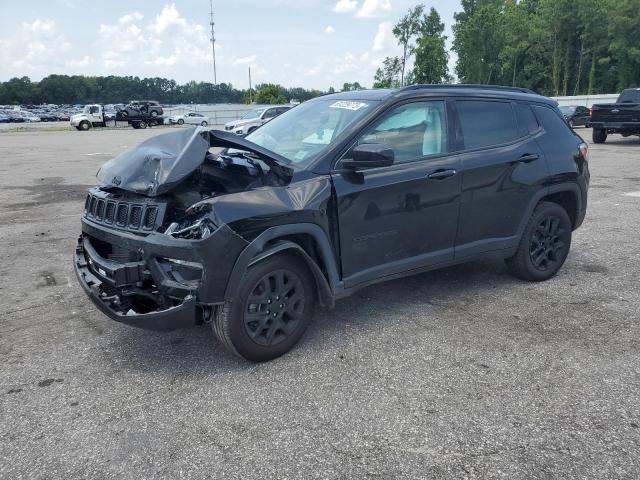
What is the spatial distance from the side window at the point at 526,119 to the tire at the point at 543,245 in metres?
0.70

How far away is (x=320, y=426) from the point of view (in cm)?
291

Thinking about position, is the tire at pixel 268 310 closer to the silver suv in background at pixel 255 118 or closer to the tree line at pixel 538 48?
the silver suv in background at pixel 255 118

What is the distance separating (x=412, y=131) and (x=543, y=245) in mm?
1879

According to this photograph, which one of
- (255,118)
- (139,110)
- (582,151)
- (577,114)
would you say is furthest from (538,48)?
(582,151)

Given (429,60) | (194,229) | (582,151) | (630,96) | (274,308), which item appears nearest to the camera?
(194,229)

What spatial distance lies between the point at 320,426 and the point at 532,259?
3079mm

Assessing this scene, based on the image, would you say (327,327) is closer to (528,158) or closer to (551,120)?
(528,158)

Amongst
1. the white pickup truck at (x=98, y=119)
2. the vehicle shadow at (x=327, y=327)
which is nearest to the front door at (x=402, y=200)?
the vehicle shadow at (x=327, y=327)

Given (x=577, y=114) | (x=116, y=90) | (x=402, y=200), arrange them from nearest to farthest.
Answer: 1. (x=402, y=200)
2. (x=577, y=114)
3. (x=116, y=90)

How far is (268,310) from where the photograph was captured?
3.53m

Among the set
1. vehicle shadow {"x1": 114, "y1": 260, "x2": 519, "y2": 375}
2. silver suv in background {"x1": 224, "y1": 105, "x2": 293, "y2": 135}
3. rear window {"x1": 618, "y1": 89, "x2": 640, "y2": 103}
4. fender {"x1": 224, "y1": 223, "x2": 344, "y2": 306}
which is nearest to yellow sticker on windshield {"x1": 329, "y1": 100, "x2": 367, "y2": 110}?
fender {"x1": 224, "y1": 223, "x2": 344, "y2": 306}

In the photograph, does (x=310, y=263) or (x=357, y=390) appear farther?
(x=310, y=263)

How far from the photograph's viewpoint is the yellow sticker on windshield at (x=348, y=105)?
13.9 ft

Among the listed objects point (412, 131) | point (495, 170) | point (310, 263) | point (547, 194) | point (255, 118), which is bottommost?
point (310, 263)
